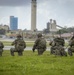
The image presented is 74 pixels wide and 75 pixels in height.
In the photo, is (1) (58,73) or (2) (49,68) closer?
(1) (58,73)

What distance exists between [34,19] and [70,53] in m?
175

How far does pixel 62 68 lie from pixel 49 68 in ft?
1.44

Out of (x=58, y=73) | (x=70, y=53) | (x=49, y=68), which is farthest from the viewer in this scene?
(x=70, y=53)

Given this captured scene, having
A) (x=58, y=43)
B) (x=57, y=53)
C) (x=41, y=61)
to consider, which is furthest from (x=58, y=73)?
(x=58, y=43)

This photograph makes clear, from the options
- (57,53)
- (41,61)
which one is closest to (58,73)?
(41,61)

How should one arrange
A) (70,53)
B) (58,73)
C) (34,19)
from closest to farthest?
(58,73) → (70,53) → (34,19)

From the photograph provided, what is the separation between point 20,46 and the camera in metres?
21.8

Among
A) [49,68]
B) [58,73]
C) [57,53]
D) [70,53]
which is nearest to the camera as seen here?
[58,73]

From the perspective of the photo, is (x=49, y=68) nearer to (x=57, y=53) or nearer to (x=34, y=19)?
(x=57, y=53)

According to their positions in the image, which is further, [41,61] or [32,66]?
[41,61]

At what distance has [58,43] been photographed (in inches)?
817

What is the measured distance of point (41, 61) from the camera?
13117 mm

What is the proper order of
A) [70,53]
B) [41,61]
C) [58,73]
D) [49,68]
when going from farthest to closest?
[70,53] < [41,61] < [49,68] < [58,73]

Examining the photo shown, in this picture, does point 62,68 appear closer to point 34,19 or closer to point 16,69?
point 16,69
